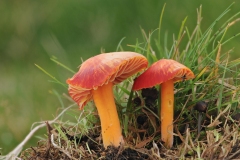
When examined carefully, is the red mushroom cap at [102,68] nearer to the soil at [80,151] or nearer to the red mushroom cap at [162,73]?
the red mushroom cap at [162,73]

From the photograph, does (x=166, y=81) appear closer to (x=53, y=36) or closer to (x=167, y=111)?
(x=167, y=111)

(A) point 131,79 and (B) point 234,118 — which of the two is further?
(A) point 131,79

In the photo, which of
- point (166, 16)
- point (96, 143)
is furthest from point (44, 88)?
point (96, 143)

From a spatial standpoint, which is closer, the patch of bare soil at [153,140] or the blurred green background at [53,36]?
the patch of bare soil at [153,140]

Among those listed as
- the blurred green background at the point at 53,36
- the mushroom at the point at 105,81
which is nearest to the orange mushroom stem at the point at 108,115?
the mushroom at the point at 105,81

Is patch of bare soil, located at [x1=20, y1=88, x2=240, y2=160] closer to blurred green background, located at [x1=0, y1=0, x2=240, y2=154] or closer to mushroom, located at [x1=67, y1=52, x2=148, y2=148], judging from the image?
mushroom, located at [x1=67, y1=52, x2=148, y2=148]

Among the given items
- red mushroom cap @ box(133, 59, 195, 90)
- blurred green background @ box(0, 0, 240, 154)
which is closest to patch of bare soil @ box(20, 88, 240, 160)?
red mushroom cap @ box(133, 59, 195, 90)

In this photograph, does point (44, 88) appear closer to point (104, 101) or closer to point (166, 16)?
point (166, 16)

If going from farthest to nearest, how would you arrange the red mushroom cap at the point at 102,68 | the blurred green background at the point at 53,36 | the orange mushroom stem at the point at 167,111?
the blurred green background at the point at 53,36
the orange mushroom stem at the point at 167,111
the red mushroom cap at the point at 102,68
